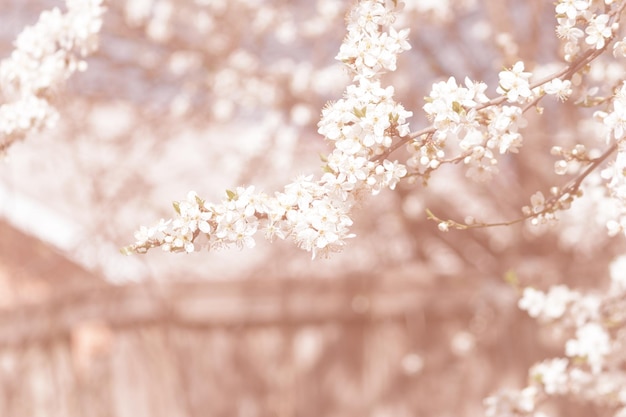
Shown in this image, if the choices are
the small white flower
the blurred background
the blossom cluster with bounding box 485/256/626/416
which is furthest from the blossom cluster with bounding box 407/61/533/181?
the blurred background

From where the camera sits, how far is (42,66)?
2.74 meters

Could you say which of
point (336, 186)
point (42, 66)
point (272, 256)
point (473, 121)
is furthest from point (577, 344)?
point (272, 256)

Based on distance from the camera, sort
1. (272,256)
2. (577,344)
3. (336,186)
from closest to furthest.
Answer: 1. (336,186)
2. (577,344)
3. (272,256)

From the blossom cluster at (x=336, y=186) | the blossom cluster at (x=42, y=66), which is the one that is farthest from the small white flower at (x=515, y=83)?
the blossom cluster at (x=42, y=66)

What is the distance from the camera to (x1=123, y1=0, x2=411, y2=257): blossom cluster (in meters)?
1.99

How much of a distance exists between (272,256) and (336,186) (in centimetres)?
457

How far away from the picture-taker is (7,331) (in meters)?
4.98

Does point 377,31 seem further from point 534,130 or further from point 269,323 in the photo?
point 534,130

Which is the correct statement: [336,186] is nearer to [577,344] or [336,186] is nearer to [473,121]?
[473,121]

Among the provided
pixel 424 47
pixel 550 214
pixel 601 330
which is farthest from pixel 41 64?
pixel 424 47

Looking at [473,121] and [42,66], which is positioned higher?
[42,66]

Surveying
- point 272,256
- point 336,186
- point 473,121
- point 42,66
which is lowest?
point 336,186

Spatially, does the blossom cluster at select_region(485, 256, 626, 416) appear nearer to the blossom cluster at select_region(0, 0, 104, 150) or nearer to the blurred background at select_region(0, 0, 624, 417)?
the blurred background at select_region(0, 0, 624, 417)

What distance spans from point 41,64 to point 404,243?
406cm
